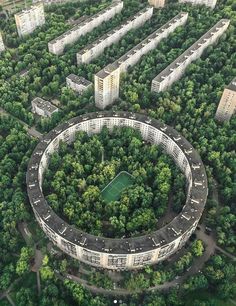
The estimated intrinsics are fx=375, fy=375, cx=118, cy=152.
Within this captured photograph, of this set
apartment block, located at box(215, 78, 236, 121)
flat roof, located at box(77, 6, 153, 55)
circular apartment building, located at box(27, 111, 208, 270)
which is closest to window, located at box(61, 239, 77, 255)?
circular apartment building, located at box(27, 111, 208, 270)

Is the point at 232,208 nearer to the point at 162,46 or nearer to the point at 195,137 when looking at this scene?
the point at 195,137

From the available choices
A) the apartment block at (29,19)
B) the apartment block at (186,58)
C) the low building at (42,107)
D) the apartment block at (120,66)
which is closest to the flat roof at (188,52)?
the apartment block at (186,58)

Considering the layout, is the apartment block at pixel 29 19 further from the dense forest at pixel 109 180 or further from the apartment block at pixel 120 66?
the dense forest at pixel 109 180

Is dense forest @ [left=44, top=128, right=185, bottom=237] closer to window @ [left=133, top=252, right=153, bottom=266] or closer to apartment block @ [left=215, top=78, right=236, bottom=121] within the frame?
window @ [left=133, top=252, right=153, bottom=266]

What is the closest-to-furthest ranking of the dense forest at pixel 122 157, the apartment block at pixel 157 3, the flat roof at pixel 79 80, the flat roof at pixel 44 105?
the dense forest at pixel 122 157
the flat roof at pixel 44 105
the flat roof at pixel 79 80
the apartment block at pixel 157 3

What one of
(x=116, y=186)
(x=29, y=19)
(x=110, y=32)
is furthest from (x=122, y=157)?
(x=29, y=19)

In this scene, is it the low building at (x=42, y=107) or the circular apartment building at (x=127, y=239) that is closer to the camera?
the circular apartment building at (x=127, y=239)

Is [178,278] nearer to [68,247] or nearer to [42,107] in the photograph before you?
[68,247]
